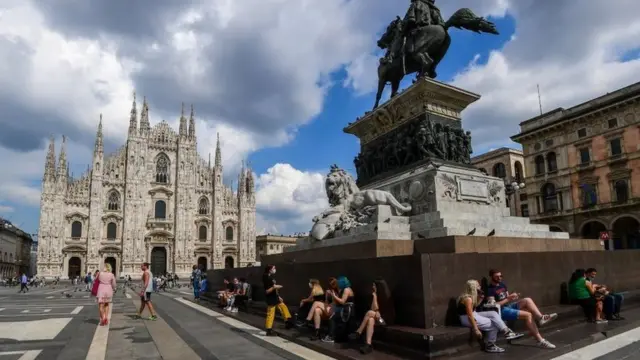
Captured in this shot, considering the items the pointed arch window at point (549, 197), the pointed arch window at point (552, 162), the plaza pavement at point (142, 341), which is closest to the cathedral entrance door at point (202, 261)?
the pointed arch window at point (549, 197)

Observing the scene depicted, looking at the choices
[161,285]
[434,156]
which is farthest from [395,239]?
[161,285]

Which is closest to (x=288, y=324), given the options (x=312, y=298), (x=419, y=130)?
(x=312, y=298)

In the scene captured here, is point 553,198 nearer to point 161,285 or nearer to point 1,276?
point 161,285

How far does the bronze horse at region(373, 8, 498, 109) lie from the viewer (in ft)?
30.1

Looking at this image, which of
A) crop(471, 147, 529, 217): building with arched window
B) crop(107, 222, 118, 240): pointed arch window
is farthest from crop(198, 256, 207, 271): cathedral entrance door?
crop(471, 147, 529, 217): building with arched window

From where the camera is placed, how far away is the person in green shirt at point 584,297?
6.08 meters

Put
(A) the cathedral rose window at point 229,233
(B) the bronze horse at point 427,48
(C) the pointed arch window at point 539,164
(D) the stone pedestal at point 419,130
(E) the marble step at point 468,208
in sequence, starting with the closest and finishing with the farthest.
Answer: (E) the marble step at point 468,208 < (D) the stone pedestal at point 419,130 < (B) the bronze horse at point 427,48 < (C) the pointed arch window at point 539,164 < (A) the cathedral rose window at point 229,233

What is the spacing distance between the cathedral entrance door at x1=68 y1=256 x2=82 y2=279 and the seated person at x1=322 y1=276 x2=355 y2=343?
51001mm

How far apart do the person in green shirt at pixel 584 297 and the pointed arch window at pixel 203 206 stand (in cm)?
5186

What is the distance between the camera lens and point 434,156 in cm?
788

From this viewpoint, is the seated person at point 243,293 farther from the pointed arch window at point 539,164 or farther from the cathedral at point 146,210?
the cathedral at point 146,210

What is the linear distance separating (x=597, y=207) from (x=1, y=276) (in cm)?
7612

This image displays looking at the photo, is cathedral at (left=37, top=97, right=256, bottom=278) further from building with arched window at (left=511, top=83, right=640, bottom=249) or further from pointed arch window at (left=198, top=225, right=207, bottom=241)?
building with arched window at (left=511, top=83, right=640, bottom=249)

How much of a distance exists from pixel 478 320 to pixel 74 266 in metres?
53.0
